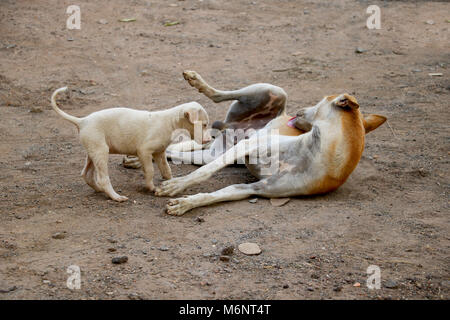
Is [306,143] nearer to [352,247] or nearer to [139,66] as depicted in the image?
[352,247]

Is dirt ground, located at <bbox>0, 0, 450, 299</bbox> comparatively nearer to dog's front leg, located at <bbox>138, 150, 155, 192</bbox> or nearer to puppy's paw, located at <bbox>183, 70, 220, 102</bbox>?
dog's front leg, located at <bbox>138, 150, 155, 192</bbox>

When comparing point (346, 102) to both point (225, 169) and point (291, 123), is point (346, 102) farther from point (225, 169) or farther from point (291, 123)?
point (225, 169)

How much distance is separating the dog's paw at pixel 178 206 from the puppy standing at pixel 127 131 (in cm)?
34

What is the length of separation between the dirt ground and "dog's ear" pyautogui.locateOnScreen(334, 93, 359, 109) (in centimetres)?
72

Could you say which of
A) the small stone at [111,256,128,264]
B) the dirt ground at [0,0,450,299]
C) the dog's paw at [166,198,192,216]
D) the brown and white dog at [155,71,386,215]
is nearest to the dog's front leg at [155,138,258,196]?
the brown and white dog at [155,71,386,215]

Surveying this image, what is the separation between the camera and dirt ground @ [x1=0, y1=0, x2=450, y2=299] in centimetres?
324

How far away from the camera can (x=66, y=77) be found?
24.1ft

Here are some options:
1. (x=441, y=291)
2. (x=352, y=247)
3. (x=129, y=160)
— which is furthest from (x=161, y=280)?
(x=129, y=160)

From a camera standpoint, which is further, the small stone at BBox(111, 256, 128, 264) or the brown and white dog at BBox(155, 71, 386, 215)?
the brown and white dog at BBox(155, 71, 386, 215)

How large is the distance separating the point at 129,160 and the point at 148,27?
15.8 feet

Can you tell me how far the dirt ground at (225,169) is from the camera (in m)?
3.24

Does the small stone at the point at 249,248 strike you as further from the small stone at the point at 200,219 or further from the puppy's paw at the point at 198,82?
the puppy's paw at the point at 198,82

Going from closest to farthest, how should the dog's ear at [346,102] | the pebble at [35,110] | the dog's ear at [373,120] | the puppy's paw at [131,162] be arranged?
the dog's ear at [346,102]
the dog's ear at [373,120]
the puppy's paw at [131,162]
the pebble at [35,110]

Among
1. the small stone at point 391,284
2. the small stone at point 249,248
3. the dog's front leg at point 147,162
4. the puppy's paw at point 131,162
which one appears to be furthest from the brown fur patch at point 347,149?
the puppy's paw at point 131,162
